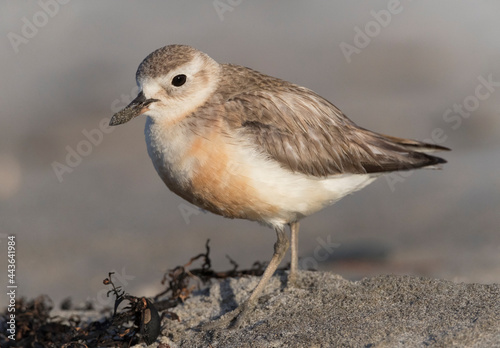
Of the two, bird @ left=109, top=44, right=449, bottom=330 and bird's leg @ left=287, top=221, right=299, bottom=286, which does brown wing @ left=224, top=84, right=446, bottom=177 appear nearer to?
bird @ left=109, top=44, right=449, bottom=330

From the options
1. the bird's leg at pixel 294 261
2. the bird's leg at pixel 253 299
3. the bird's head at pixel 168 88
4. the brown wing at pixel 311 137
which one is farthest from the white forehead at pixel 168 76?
the bird's leg at pixel 294 261

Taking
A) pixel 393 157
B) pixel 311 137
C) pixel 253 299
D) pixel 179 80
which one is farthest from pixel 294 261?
pixel 179 80

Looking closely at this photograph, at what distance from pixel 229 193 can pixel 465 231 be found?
17.7 ft

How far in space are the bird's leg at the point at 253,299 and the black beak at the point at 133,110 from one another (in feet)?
5.18

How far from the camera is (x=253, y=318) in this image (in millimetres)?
5645

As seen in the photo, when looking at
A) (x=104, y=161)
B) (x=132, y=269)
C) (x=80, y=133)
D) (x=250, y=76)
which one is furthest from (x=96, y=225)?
(x=250, y=76)

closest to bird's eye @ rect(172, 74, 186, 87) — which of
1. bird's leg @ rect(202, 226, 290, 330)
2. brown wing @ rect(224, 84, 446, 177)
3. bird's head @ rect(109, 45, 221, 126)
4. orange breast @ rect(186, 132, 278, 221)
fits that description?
bird's head @ rect(109, 45, 221, 126)

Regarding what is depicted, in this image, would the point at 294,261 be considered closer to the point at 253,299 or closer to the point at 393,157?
the point at 253,299

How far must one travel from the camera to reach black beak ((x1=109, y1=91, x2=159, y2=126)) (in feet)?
18.6

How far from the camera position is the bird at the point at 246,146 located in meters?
5.57

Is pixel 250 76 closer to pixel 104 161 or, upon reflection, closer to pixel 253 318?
pixel 253 318

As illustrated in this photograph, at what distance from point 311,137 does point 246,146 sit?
749mm

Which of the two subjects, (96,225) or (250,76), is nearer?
(250,76)

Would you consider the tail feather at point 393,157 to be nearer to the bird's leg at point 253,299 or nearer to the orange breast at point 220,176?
the bird's leg at point 253,299
